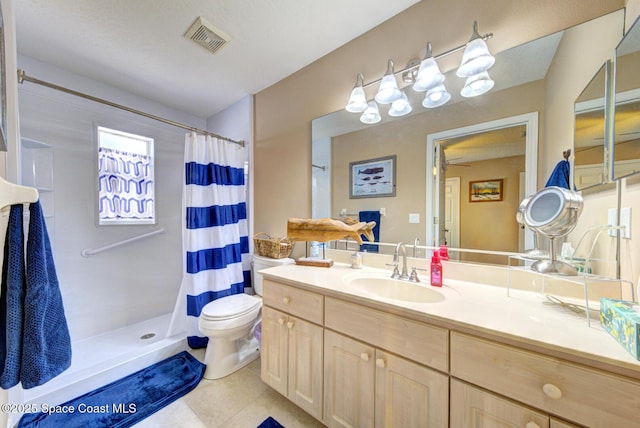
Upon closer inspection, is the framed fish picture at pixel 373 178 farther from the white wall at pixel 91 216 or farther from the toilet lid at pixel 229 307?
the white wall at pixel 91 216

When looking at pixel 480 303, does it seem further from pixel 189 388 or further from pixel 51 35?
pixel 51 35

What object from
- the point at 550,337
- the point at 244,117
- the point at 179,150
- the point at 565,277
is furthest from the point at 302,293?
the point at 179,150

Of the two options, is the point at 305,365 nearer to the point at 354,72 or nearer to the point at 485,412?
the point at 485,412

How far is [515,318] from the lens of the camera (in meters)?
0.76

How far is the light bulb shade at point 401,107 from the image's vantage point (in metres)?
1.40

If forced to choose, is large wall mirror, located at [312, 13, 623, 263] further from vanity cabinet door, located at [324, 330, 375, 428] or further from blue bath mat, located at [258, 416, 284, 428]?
blue bath mat, located at [258, 416, 284, 428]

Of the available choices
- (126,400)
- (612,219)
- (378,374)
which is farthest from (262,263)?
(612,219)

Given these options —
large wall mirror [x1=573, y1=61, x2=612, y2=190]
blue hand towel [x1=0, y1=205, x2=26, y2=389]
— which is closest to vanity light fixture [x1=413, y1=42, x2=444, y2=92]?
large wall mirror [x1=573, y1=61, x2=612, y2=190]

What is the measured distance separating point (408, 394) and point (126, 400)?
1.68m

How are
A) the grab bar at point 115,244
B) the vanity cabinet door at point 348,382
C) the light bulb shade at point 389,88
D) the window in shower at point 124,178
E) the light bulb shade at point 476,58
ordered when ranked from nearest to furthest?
the vanity cabinet door at point 348,382 → the light bulb shade at point 476,58 → the light bulb shade at point 389,88 → the grab bar at point 115,244 → the window in shower at point 124,178

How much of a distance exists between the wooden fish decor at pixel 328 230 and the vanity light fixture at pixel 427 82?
74 centimetres

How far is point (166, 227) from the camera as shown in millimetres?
2486

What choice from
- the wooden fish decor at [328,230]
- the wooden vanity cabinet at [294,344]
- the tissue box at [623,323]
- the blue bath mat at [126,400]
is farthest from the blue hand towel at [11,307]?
the tissue box at [623,323]

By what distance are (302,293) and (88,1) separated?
207 centimetres
